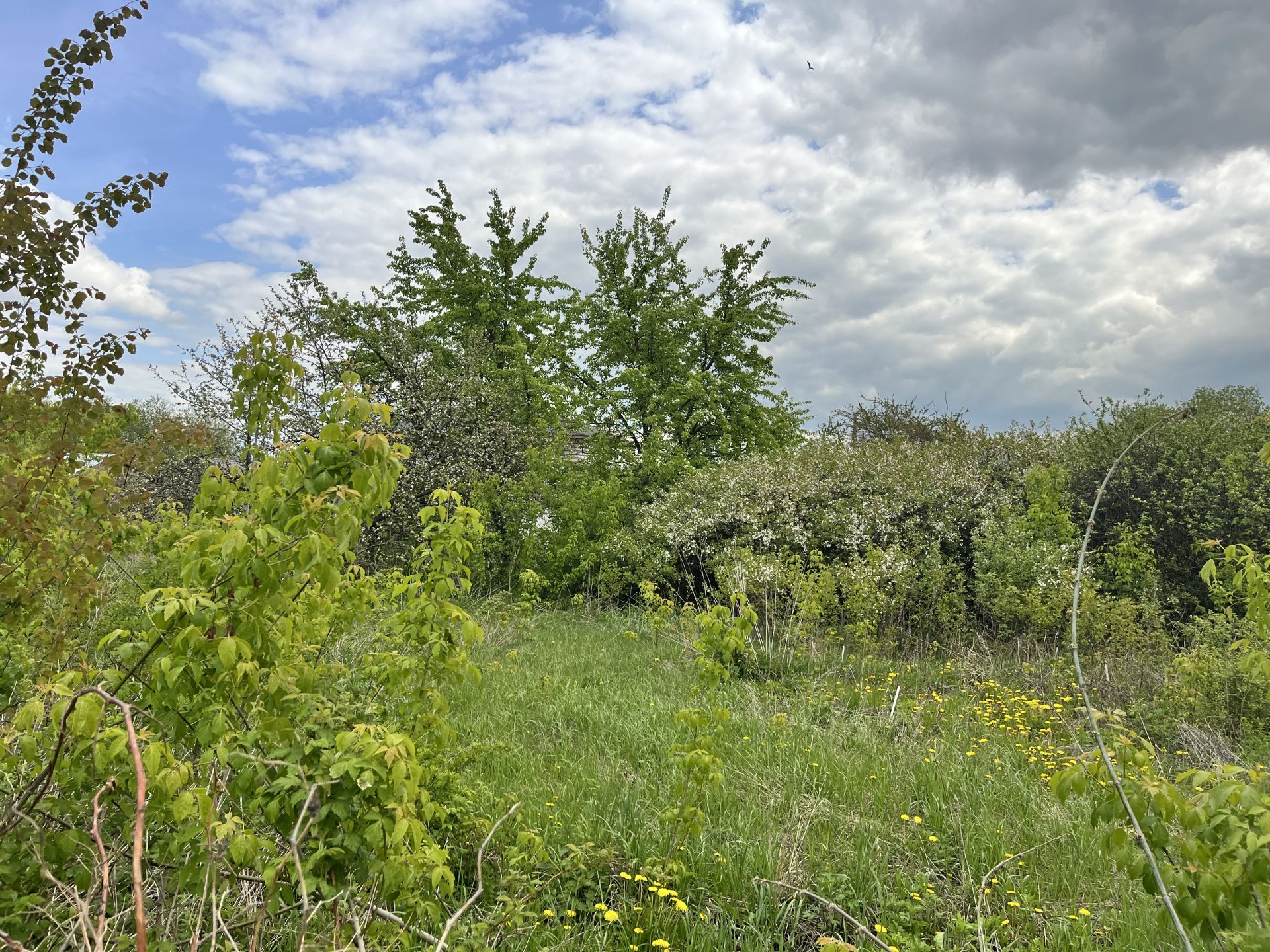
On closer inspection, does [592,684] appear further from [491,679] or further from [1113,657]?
[1113,657]

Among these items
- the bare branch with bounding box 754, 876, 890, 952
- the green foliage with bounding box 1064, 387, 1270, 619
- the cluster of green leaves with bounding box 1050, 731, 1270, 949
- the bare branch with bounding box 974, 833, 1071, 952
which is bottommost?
the bare branch with bounding box 974, 833, 1071, 952

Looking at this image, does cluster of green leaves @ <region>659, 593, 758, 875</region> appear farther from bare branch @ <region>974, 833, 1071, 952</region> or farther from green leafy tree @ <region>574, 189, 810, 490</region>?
green leafy tree @ <region>574, 189, 810, 490</region>

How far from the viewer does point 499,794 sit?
4031 mm

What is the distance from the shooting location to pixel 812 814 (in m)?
3.69

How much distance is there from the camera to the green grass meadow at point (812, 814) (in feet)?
9.83

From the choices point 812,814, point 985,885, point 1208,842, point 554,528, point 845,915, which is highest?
point 554,528

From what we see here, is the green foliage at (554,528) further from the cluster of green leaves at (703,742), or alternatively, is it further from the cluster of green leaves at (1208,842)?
the cluster of green leaves at (1208,842)

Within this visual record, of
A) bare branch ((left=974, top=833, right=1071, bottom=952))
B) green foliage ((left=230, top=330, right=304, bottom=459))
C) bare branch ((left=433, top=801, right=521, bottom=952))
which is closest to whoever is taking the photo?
bare branch ((left=433, top=801, right=521, bottom=952))

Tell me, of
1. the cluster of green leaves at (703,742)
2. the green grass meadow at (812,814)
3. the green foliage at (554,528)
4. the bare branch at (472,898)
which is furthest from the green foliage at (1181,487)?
the bare branch at (472,898)

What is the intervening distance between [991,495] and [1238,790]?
1009 centimetres

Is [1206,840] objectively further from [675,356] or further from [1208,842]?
[675,356]

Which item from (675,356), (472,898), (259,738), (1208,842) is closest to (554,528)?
(675,356)

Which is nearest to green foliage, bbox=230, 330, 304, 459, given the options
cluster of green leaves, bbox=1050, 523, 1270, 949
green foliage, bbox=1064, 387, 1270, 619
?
cluster of green leaves, bbox=1050, 523, 1270, 949

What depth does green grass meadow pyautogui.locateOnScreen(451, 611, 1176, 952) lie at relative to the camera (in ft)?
9.83
